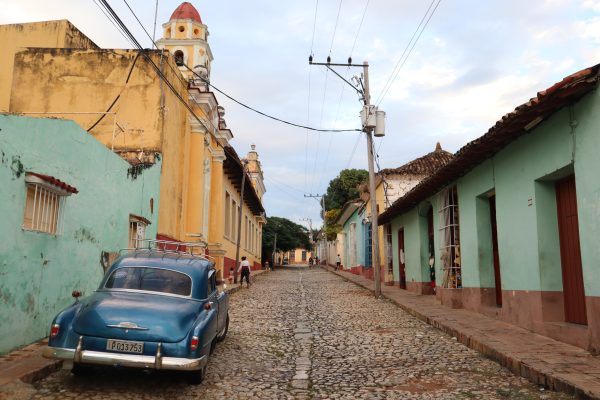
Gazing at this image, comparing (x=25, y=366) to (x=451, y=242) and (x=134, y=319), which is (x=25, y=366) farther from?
(x=451, y=242)

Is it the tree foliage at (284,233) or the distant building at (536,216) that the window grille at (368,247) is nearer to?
the distant building at (536,216)

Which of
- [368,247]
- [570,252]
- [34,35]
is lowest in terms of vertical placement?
[570,252]

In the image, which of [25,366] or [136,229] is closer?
[25,366]

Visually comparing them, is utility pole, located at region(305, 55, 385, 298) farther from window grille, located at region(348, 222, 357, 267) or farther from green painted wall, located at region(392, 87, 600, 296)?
window grille, located at region(348, 222, 357, 267)

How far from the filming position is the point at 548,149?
714 cm

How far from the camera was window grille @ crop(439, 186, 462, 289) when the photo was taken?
11.9m

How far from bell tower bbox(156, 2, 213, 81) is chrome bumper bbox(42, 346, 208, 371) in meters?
21.2

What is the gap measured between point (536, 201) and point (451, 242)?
4.67 meters

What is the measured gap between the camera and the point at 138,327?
191 inches

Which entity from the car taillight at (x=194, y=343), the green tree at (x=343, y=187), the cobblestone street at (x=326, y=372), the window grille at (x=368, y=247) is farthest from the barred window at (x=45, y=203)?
the green tree at (x=343, y=187)

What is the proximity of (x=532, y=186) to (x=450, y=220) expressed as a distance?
4.50 meters

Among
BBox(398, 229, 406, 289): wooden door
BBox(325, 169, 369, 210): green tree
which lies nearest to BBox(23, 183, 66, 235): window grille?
BBox(398, 229, 406, 289): wooden door

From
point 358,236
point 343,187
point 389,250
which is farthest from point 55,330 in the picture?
point 343,187

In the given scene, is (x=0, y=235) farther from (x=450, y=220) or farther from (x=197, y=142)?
(x=197, y=142)
